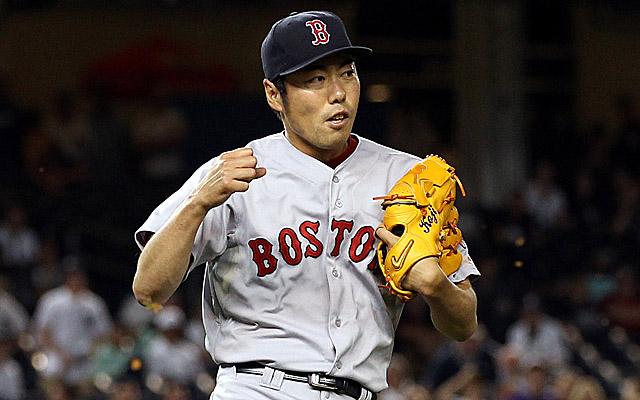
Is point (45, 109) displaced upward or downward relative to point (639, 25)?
downward

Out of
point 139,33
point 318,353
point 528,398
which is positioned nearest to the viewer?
point 318,353

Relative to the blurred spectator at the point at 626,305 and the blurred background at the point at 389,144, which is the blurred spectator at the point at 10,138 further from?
the blurred spectator at the point at 626,305

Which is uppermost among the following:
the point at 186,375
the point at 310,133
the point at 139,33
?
the point at 310,133

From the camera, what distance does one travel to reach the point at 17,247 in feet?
30.2

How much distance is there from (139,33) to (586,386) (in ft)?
26.7

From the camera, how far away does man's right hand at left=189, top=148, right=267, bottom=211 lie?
243 cm

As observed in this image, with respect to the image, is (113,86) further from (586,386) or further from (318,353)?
(318,353)

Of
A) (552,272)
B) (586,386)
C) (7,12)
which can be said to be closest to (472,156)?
(552,272)

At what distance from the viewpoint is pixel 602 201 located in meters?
10.0

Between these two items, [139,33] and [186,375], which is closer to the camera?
[186,375]

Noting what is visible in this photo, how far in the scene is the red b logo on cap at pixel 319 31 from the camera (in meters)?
2.58

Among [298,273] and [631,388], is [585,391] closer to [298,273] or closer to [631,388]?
[631,388]

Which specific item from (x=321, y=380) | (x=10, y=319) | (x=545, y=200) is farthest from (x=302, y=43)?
(x=545, y=200)

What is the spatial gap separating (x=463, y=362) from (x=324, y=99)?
5.17 metres
